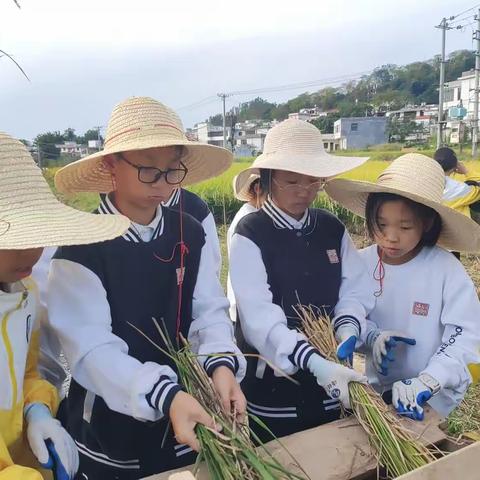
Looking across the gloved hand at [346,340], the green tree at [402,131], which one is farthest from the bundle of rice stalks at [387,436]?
the green tree at [402,131]

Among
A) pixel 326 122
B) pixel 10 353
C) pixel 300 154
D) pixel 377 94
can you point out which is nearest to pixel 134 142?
pixel 10 353

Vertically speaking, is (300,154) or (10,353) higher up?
(300,154)

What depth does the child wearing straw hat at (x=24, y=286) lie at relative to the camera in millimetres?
1110

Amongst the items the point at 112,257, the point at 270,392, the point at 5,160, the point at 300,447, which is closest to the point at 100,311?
the point at 112,257

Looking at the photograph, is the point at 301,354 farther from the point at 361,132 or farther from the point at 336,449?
the point at 361,132

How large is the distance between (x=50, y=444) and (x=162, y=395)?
30 centimetres

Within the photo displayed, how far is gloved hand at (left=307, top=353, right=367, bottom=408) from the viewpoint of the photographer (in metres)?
1.35

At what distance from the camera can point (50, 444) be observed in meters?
1.19

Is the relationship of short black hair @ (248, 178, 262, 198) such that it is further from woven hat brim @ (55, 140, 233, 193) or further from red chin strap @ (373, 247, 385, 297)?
red chin strap @ (373, 247, 385, 297)

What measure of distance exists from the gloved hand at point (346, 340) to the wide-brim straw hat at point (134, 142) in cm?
68

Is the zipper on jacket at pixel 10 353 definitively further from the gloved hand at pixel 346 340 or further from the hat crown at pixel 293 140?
the hat crown at pixel 293 140

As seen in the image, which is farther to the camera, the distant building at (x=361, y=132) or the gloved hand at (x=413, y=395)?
the distant building at (x=361, y=132)

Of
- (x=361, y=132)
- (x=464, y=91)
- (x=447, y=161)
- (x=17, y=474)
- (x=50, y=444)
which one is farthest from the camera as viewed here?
(x=464, y=91)

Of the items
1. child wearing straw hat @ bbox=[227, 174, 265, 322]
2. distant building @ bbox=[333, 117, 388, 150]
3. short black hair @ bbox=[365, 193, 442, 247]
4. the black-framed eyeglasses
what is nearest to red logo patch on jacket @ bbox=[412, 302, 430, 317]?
short black hair @ bbox=[365, 193, 442, 247]
